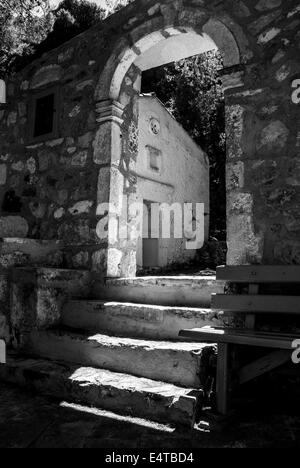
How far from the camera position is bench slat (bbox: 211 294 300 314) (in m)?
2.37

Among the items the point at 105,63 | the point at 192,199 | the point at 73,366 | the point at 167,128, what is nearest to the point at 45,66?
the point at 105,63

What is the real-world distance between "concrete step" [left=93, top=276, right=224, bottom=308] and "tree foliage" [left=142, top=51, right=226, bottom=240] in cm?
762

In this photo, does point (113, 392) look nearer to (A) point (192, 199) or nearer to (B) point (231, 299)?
(B) point (231, 299)

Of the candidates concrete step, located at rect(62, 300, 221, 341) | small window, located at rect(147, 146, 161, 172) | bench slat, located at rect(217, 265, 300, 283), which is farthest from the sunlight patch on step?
small window, located at rect(147, 146, 161, 172)

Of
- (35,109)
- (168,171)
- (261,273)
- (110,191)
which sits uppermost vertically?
(168,171)

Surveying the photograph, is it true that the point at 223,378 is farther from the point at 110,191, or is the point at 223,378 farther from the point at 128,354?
the point at 110,191

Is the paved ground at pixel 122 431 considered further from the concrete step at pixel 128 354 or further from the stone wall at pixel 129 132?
the stone wall at pixel 129 132

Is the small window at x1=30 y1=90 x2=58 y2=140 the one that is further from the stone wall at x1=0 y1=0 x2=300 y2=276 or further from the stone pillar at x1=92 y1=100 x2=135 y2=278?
the stone pillar at x1=92 y1=100 x2=135 y2=278

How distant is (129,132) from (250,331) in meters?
2.69

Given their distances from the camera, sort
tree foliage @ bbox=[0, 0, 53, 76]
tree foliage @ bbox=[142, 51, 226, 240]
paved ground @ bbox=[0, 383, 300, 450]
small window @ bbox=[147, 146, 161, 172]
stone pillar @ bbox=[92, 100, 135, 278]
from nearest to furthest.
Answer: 1. paved ground @ bbox=[0, 383, 300, 450]
2. stone pillar @ bbox=[92, 100, 135, 278]
3. tree foliage @ bbox=[0, 0, 53, 76]
4. small window @ bbox=[147, 146, 161, 172]
5. tree foliage @ bbox=[142, 51, 226, 240]

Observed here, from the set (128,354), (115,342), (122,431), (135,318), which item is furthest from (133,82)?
(122,431)

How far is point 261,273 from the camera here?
2.59 m

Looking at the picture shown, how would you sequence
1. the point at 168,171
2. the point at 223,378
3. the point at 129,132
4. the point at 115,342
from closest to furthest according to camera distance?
the point at 223,378 < the point at 115,342 < the point at 129,132 < the point at 168,171

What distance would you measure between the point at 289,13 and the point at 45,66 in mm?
2849
